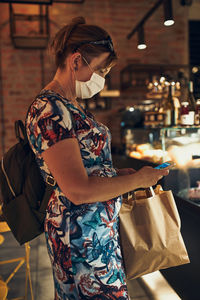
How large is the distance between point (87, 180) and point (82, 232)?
8.5 inches

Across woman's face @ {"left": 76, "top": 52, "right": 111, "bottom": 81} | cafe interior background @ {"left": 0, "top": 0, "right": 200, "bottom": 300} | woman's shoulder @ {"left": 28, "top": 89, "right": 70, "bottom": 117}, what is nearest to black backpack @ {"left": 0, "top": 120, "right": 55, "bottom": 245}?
woman's shoulder @ {"left": 28, "top": 89, "right": 70, "bottom": 117}

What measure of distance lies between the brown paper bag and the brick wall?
423 cm

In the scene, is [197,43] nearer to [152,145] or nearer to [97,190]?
[152,145]

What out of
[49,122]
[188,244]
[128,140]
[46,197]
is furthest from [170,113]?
[49,122]

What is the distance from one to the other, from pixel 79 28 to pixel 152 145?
227 cm

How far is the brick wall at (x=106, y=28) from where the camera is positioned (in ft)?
17.0

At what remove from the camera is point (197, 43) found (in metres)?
5.75

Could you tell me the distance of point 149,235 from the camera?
1202 millimetres

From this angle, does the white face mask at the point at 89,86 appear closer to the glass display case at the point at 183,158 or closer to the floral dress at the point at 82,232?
the floral dress at the point at 82,232

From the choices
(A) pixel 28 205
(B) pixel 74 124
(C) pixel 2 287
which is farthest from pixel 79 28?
(C) pixel 2 287

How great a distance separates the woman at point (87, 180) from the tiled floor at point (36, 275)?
1435 millimetres

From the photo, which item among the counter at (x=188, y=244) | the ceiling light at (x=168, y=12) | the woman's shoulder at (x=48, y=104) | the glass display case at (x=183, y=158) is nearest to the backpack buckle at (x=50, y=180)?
the woman's shoulder at (x=48, y=104)

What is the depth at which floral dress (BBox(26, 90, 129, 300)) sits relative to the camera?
3.19ft

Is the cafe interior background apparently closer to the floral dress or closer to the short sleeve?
the floral dress
